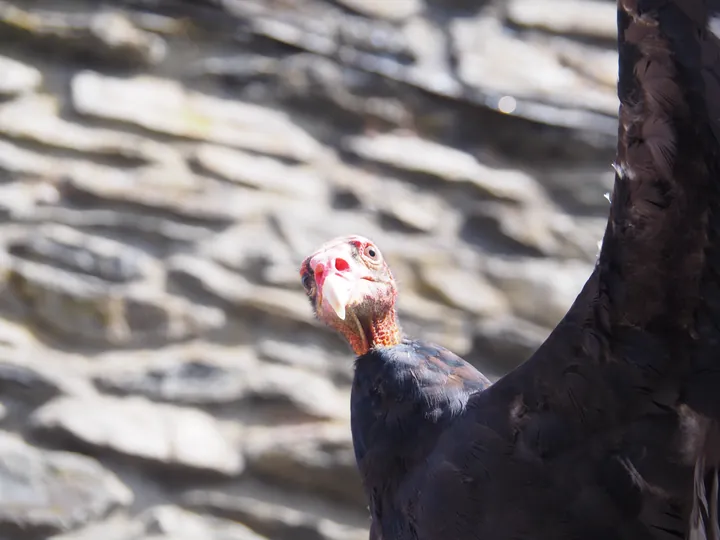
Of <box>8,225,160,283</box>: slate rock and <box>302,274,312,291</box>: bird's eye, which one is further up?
<box>302,274,312,291</box>: bird's eye

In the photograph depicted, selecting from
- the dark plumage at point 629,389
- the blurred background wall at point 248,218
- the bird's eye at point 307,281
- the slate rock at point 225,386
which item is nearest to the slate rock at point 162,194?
the blurred background wall at point 248,218

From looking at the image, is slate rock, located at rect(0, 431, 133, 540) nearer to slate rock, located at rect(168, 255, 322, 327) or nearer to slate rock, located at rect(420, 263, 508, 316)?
slate rock, located at rect(168, 255, 322, 327)

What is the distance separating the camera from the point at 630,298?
0.83m

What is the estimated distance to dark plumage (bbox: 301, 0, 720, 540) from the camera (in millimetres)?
769

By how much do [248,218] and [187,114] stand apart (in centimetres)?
28

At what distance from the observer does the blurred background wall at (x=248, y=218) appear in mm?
1907

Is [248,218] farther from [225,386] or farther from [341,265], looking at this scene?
[341,265]

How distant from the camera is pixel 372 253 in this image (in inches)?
55.7

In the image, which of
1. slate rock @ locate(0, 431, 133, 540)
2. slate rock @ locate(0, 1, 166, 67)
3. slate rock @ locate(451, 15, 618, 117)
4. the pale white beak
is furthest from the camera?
slate rock @ locate(451, 15, 618, 117)

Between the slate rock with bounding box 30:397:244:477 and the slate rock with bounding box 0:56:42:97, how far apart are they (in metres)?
0.70

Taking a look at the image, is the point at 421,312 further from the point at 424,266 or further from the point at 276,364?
the point at 276,364

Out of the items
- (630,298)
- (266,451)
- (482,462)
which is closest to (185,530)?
(266,451)

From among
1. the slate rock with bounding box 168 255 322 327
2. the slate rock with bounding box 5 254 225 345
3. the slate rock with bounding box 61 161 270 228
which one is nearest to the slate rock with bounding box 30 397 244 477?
the slate rock with bounding box 5 254 225 345

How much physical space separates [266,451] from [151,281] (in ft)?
1.42
